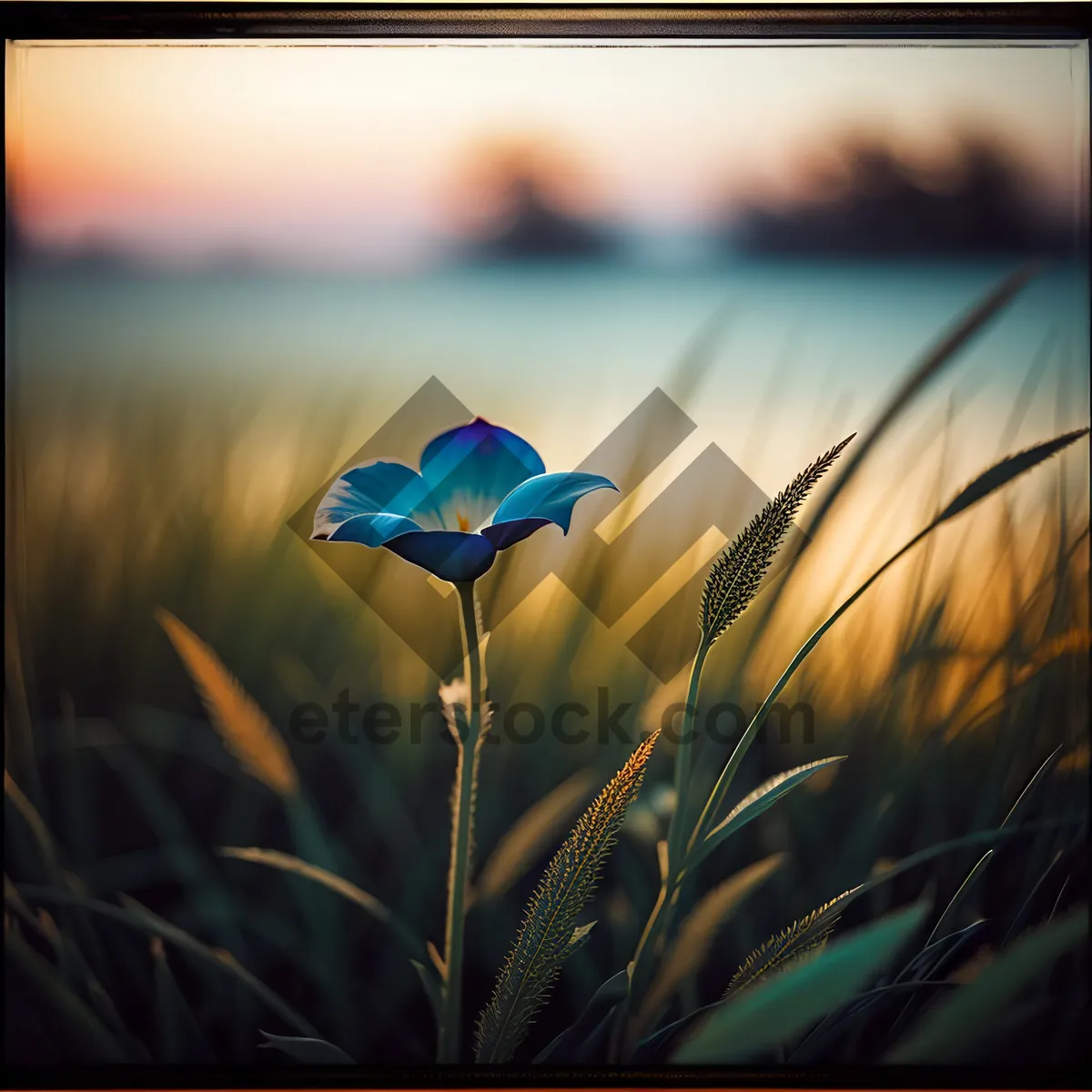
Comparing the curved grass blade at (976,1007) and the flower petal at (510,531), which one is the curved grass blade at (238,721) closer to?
the flower petal at (510,531)

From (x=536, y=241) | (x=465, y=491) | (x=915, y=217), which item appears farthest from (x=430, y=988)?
(x=915, y=217)

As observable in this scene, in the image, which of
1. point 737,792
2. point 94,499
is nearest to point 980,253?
point 737,792

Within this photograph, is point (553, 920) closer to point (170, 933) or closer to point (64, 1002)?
point (170, 933)

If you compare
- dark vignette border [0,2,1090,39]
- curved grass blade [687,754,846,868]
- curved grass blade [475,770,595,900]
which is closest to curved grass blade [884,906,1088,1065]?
curved grass blade [687,754,846,868]

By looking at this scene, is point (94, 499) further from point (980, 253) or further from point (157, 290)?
A: point (980, 253)

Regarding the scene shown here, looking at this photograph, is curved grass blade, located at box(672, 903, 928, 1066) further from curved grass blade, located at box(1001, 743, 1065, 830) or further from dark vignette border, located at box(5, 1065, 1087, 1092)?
curved grass blade, located at box(1001, 743, 1065, 830)
